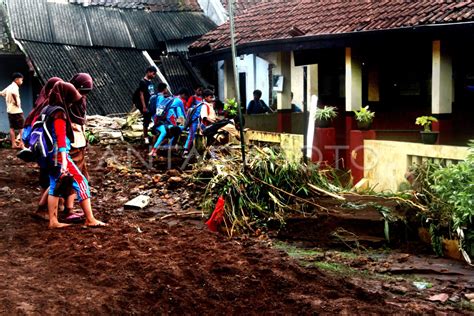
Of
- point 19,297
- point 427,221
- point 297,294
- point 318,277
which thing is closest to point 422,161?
point 427,221

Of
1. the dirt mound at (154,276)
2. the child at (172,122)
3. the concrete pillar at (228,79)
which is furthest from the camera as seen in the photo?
the concrete pillar at (228,79)

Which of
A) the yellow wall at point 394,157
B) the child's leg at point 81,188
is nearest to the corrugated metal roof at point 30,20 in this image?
the yellow wall at point 394,157

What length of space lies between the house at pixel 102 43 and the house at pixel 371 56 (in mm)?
2368

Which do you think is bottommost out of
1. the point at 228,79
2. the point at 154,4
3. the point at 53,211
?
the point at 53,211

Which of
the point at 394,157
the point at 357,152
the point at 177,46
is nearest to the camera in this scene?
the point at 394,157

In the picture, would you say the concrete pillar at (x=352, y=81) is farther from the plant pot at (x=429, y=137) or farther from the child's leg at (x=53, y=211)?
the child's leg at (x=53, y=211)

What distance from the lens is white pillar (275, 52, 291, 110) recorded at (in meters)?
15.7

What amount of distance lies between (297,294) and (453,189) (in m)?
2.74

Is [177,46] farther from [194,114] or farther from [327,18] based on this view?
[194,114]

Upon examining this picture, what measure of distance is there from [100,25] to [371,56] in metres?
8.77

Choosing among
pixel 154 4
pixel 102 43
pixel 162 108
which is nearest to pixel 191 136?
pixel 162 108

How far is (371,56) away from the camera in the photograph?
1391 centimetres

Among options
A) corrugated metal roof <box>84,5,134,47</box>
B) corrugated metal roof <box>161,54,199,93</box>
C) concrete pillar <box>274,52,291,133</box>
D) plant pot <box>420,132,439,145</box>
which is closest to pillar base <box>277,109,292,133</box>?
concrete pillar <box>274,52,291,133</box>

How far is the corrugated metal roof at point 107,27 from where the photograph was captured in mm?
18922
